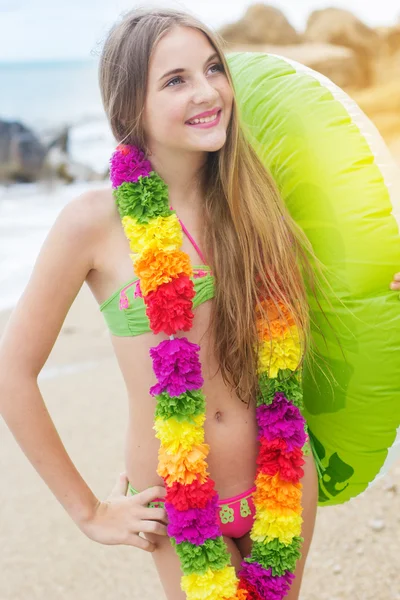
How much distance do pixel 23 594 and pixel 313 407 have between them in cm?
157

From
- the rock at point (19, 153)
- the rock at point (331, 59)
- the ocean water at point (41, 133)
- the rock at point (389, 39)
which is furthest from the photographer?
the rock at point (389, 39)

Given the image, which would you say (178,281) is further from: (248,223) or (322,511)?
(322,511)

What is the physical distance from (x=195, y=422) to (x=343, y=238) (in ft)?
2.13

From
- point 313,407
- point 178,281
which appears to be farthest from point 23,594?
point 178,281

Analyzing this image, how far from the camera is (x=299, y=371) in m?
1.87

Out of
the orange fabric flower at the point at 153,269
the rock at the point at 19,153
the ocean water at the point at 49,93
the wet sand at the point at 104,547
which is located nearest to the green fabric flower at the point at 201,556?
the orange fabric flower at the point at 153,269

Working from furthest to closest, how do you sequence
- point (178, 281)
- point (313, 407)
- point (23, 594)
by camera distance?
point (23, 594), point (313, 407), point (178, 281)

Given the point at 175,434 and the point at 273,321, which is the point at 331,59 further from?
the point at 175,434

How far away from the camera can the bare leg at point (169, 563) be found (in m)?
1.74

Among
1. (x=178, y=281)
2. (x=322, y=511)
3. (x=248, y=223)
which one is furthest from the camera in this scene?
(x=322, y=511)

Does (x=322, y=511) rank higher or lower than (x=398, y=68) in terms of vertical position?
lower

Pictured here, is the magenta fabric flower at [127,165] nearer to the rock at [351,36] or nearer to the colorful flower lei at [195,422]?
the colorful flower lei at [195,422]

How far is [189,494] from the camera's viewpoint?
1665mm

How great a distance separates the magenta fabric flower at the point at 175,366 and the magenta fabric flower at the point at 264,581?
1.63ft
